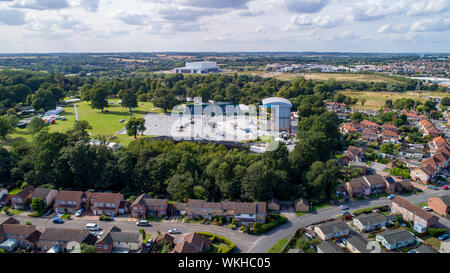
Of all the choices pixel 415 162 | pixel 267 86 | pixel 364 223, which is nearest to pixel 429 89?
pixel 267 86

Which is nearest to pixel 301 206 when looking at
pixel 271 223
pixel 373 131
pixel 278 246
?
pixel 271 223

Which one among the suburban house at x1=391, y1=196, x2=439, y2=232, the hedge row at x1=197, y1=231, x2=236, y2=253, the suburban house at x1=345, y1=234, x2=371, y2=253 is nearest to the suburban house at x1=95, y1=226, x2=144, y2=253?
the hedge row at x1=197, y1=231, x2=236, y2=253

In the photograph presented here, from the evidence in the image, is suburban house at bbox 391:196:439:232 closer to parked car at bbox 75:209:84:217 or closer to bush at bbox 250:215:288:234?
bush at bbox 250:215:288:234

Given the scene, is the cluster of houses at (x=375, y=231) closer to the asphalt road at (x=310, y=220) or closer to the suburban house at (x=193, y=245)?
the asphalt road at (x=310, y=220)

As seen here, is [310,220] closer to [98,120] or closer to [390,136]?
[390,136]

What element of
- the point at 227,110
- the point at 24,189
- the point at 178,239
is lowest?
the point at 178,239
